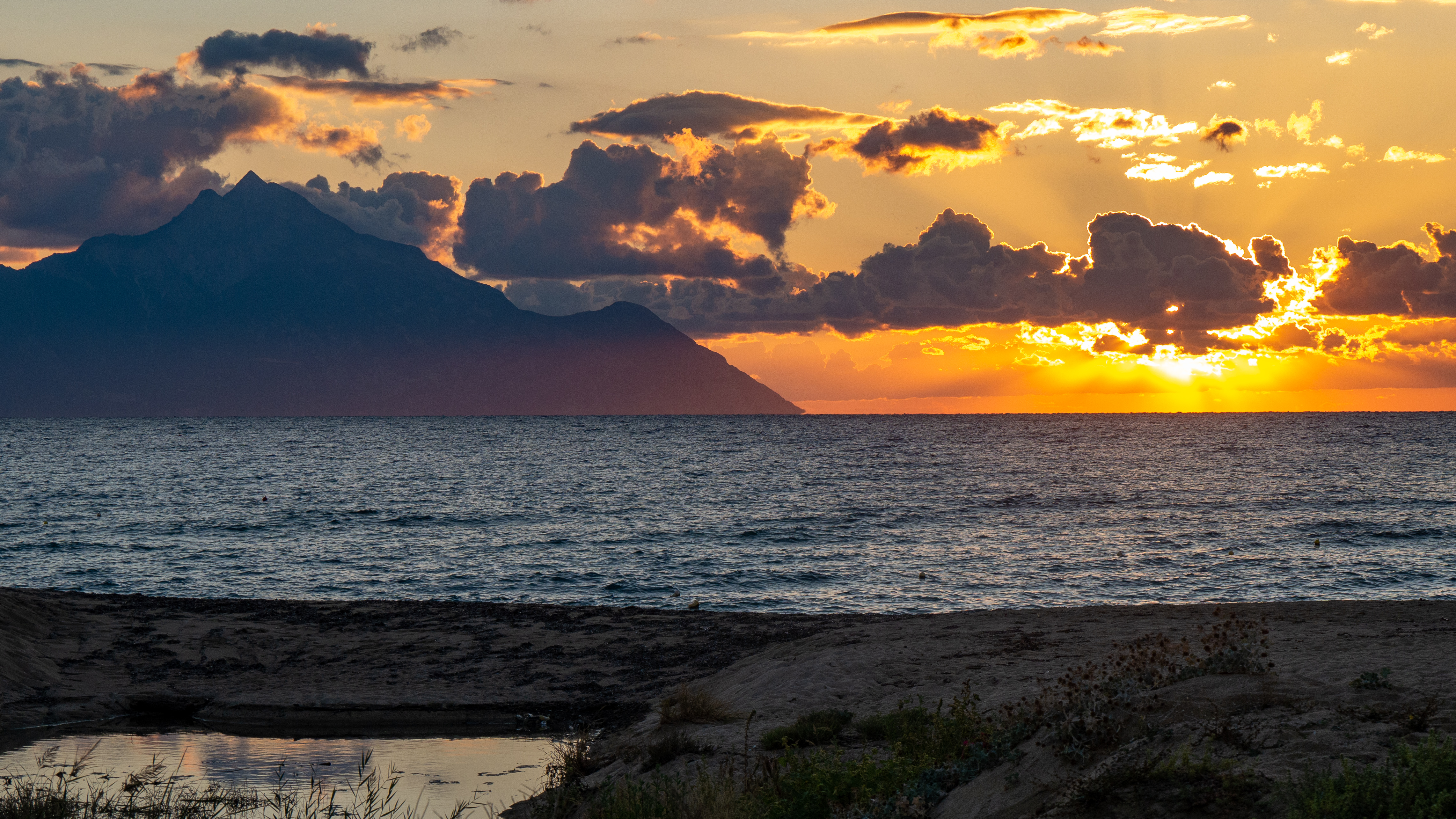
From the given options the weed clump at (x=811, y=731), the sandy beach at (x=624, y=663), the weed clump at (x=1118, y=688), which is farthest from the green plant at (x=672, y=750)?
the weed clump at (x=1118, y=688)

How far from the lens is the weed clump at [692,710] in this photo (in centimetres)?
1453

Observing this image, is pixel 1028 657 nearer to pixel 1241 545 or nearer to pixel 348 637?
pixel 348 637

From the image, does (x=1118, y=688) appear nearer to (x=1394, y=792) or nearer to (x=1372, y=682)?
(x=1372, y=682)

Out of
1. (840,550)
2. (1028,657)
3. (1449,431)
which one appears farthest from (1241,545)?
(1449,431)

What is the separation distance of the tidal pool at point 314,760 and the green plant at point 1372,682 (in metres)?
10.0

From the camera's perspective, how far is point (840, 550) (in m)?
39.4

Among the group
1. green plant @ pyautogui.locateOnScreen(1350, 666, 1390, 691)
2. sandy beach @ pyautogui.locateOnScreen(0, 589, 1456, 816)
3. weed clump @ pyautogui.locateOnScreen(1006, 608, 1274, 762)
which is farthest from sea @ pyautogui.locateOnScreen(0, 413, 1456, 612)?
green plant @ pyautogui.locateOnScreen(1350, 666, 1390, 691)

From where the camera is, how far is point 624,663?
65.6 feet

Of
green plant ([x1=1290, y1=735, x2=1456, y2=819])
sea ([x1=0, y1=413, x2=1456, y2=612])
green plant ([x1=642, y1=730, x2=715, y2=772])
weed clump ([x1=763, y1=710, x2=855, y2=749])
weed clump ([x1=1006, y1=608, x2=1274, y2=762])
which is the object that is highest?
green plant ([x1=1290, y1=735, x2=1456, y2=819])

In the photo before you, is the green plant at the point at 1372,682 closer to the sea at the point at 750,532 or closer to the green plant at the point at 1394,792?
the green plant at the point at 1394,792

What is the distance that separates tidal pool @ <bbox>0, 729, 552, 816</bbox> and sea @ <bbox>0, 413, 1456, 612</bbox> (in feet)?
42.5

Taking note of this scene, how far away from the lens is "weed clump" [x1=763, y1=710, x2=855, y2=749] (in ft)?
42.2

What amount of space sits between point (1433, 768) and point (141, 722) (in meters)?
18.4

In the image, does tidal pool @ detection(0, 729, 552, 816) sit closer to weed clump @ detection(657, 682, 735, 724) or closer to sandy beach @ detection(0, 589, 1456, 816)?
sandy beach @ detection(0, 589, 1456, 816)
